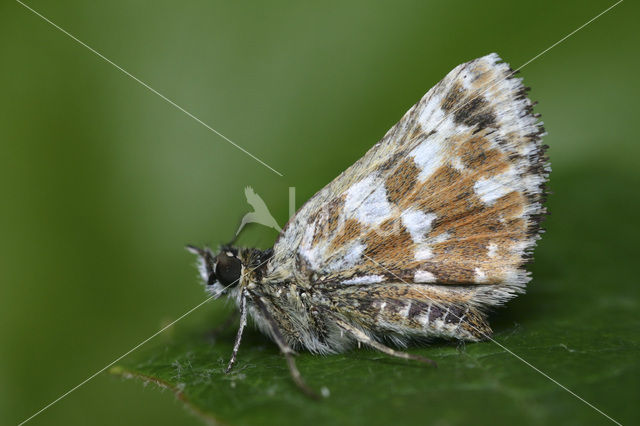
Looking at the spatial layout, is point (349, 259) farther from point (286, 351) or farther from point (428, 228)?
point (286, 351)

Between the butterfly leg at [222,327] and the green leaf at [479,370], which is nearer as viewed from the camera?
the green leaf at [479,370]

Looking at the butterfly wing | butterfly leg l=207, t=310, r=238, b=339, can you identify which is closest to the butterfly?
the butterfly wing

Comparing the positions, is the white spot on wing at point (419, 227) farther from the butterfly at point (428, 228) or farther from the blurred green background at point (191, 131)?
the blurred green background at point (191, 131)

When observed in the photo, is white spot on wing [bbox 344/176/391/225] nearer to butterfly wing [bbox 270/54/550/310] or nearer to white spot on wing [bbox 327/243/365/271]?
butterfly wing [bbox 270/54/550/310]

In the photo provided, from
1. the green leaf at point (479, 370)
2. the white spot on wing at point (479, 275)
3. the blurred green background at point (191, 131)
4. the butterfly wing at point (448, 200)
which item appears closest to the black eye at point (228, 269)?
the butterfly wing at point (448, 200)

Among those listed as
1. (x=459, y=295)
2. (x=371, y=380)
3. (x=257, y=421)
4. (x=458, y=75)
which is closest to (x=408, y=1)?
(x=458, y=75)

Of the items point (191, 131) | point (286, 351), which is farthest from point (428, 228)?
point (191, 131)

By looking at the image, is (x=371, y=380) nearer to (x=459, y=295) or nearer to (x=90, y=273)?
(x=459, y=295)

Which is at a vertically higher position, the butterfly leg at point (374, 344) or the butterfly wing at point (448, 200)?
the butterfly wing at point (448, 200)

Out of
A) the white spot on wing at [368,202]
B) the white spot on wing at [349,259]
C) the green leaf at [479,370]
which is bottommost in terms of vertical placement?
the green leaf at [479,370]
